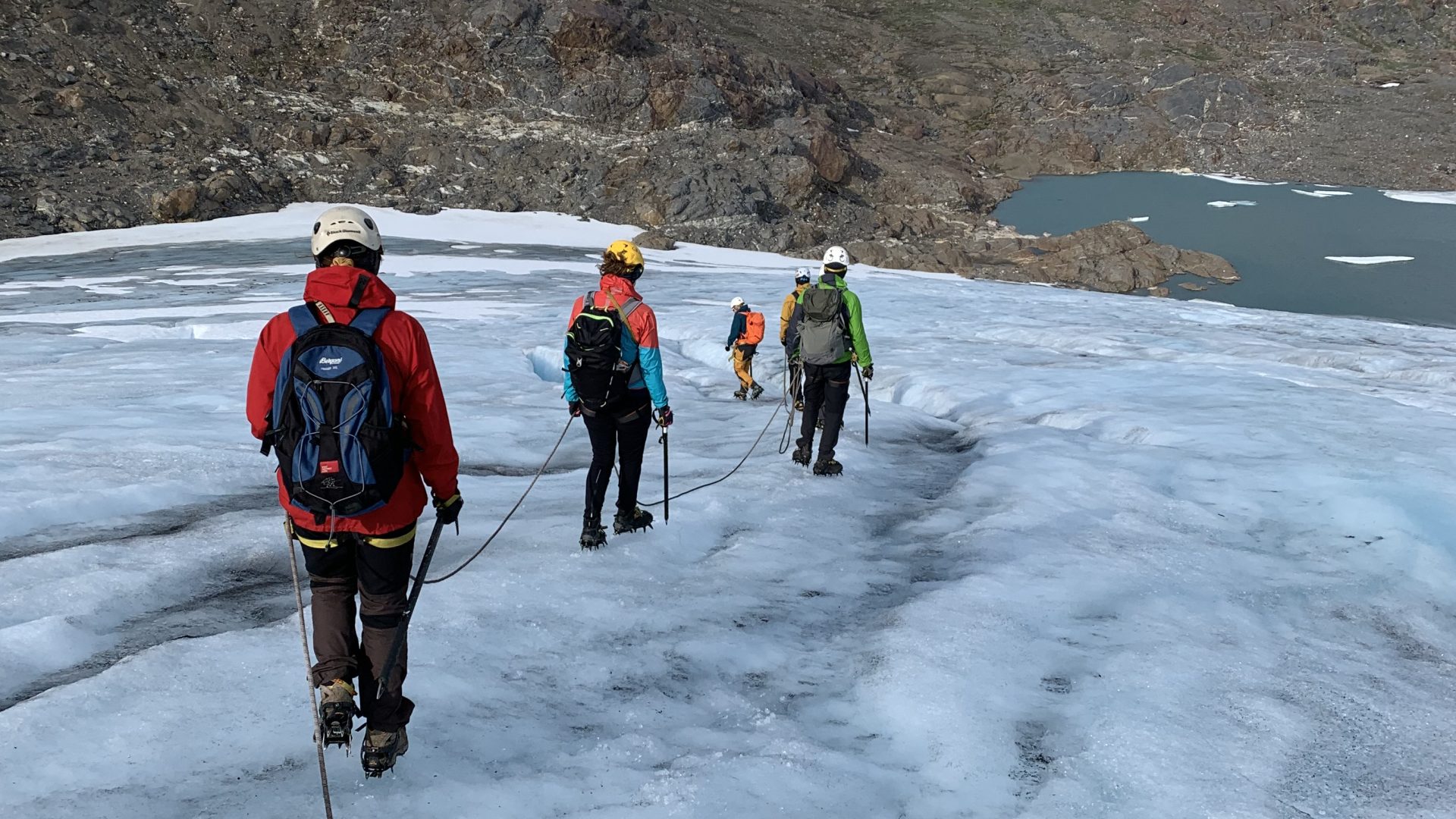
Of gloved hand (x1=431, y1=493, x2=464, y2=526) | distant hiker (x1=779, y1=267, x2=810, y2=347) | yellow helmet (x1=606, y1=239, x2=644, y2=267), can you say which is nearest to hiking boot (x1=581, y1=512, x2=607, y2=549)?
yellow helmet (x1=606, y1=239, x2=644, y2=267)

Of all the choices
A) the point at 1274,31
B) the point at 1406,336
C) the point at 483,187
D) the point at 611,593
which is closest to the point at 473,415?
the point at 611,593

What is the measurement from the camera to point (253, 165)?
41438 mm

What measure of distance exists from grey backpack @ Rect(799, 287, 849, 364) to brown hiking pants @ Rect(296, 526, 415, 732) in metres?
5.11

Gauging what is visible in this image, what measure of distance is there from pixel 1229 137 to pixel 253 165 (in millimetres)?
59116

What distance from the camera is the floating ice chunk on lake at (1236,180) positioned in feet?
188

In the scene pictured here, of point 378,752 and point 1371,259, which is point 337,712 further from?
point 1371,259

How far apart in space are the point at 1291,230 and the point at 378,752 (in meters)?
57.1

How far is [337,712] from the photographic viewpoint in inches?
129

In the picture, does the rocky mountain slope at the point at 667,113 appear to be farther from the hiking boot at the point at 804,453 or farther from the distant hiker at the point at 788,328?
the hiking boot at the point at 804,453

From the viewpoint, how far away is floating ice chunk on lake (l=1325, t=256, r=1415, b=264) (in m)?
44.9

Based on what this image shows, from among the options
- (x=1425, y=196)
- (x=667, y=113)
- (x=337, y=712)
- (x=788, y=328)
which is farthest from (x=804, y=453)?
(x=1425, y=196)

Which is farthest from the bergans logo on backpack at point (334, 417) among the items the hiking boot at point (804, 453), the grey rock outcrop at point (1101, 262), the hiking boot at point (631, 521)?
the grey rock outcrop at point (1101, 262)

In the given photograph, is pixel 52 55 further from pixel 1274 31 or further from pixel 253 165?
pixel 1274 31

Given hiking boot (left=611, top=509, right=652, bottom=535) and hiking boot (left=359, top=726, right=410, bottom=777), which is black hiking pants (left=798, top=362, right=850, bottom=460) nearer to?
hiking boot (left=611, top=509, right=652, bottom=535)
